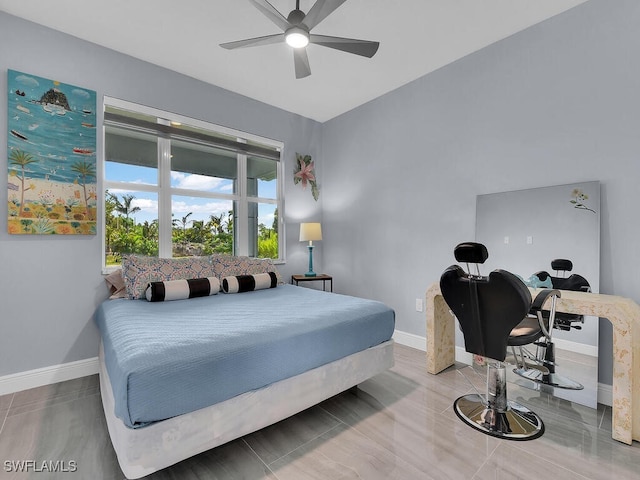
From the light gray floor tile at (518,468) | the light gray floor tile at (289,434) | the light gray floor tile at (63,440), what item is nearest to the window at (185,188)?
the light gray floor tile at (63,440)

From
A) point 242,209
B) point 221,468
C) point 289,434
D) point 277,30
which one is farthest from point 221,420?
point 277,30

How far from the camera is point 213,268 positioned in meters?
3.02

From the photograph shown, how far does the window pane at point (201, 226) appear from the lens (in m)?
3.19

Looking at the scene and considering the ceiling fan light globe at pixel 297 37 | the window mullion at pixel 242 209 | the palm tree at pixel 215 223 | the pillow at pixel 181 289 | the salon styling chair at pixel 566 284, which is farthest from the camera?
the window mullion at pixel 242 209

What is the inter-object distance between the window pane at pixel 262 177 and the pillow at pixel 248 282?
119 centimetres

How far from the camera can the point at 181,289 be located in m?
2.54

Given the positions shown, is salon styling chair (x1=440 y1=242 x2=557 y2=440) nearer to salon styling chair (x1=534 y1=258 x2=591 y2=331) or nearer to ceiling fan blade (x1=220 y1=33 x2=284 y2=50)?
salon styling chair (x1=534 y1=258 x2=591 y2=331)

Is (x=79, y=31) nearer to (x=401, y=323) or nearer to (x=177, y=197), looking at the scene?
(x=177, y=197)

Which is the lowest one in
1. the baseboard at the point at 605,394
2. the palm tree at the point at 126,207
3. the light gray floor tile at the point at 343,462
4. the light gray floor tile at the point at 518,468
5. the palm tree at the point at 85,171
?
the light gray floor tile at the point at 343,462

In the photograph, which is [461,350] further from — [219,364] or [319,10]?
[319,10]

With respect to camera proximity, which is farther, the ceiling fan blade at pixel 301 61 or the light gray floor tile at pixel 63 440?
the ceiling fan blade at pixel 301 61

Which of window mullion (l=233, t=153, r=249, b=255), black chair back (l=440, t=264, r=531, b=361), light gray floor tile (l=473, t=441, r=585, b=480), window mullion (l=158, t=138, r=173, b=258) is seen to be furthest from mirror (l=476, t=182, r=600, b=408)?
window mullion (l=158, t=138, r=173, b=258)

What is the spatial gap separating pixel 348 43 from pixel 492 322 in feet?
6.54

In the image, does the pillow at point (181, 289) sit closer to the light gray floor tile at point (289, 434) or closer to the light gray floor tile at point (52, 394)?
the light gray floor tile at point (52, 394)
